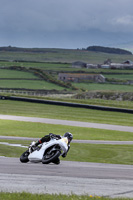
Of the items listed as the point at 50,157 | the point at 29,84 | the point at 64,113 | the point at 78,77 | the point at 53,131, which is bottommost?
the point at 64,113

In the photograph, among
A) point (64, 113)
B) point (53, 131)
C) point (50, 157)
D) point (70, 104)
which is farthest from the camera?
point (70, 104)

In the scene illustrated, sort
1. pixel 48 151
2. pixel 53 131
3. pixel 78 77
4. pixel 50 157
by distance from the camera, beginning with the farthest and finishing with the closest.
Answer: pixel 78 77 → pixel 53 131 → pixel 48 151 → pixel 50 157

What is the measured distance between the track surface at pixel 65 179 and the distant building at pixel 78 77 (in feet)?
393

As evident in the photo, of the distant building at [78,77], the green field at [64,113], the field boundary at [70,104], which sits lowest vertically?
the green field at [64,113]

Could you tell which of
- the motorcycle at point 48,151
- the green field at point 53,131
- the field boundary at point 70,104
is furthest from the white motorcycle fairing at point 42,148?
the field boundary at point 70,104

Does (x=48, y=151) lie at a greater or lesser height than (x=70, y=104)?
greater

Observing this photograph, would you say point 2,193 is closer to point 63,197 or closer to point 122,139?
point 63,197

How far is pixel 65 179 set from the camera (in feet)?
46.7

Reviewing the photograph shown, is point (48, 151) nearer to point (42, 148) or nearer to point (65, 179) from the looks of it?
point (42, 148)

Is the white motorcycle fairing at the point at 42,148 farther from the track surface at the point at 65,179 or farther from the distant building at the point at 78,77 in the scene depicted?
A: the distant building at the point at 78,77

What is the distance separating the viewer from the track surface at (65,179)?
42.1ft

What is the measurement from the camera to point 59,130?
1593 inches

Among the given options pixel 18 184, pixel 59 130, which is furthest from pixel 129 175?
pixel 59 130

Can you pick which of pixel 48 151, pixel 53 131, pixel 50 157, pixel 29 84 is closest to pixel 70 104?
pixel 53 131
